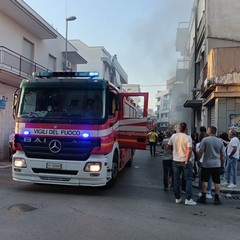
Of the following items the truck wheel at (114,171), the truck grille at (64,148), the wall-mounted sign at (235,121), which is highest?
the wall-mounted sign at (235,121)

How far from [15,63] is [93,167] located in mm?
11709

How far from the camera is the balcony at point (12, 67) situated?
16453 mm

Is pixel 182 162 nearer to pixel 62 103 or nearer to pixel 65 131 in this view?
pixel 65 131

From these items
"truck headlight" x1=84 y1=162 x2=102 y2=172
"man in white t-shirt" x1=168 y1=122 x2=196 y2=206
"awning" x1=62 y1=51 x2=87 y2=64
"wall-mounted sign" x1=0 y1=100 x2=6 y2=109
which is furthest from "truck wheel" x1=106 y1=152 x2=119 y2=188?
"awning" x1=62 y1=51 x2=87 y2=64

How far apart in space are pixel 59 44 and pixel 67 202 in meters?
19.8

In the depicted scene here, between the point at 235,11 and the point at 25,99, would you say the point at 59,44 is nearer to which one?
the point at 235,11

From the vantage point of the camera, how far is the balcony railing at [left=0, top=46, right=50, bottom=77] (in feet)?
54.6

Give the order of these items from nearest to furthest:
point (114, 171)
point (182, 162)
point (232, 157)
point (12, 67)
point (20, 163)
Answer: point (182, 162) < point (20, 163) < point (114, 171) < point (232, 157) < point (12, 67)

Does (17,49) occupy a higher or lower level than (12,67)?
higher

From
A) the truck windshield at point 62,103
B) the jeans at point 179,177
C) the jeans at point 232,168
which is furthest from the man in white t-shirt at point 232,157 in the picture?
the truck windshield at point 62,103

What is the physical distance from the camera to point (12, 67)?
17438 millimetres

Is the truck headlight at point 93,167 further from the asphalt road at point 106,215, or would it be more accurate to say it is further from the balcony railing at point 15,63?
the balcony railing at point 15,63

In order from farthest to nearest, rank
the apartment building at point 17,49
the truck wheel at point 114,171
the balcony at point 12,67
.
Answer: the apartment building at point 17,49, the balcony at point 12,67, the truck wheel at point 114,171

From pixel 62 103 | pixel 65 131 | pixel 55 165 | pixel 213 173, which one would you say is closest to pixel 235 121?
pixel 213 173
